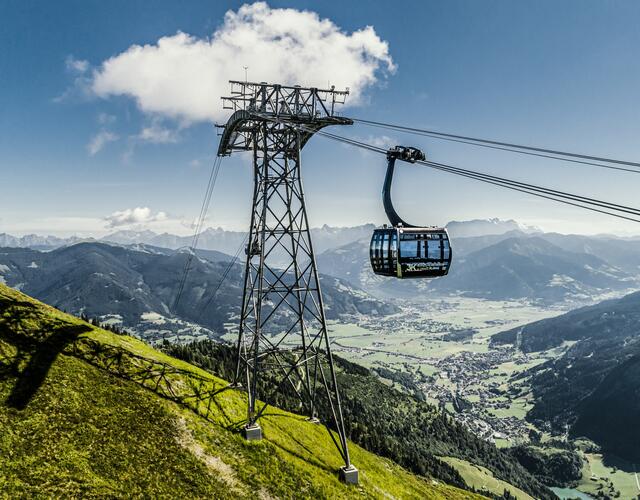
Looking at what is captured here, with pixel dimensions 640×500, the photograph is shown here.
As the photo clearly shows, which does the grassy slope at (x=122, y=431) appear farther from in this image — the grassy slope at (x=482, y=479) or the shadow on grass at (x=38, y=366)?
the grassy slope at (x=482, y=479)

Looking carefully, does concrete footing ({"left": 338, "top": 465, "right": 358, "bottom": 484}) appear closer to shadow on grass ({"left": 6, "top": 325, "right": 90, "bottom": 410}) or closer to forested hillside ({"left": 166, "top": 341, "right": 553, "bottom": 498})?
shadow on grass ({"left": 6, "top": 325, "right": 90, "bottom": 410})

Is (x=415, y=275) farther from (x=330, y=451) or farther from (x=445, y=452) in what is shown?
(x=445, y=452)

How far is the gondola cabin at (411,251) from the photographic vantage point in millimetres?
26156

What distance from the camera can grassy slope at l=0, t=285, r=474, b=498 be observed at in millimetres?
24609

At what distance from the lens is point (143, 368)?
119 ft

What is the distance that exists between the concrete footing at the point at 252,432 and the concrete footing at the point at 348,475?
759 centimetres

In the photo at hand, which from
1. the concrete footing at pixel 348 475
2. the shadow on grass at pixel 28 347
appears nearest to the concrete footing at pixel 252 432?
the concrete footing at pixel 348 475

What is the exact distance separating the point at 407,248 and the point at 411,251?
0.40m

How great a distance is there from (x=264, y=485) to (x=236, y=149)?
94.7 ft

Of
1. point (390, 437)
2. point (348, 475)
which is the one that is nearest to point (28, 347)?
point (348, 475)

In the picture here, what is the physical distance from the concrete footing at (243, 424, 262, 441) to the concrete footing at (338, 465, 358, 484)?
24.9 feet

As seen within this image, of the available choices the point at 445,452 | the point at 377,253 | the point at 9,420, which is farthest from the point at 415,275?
the point at 445,452

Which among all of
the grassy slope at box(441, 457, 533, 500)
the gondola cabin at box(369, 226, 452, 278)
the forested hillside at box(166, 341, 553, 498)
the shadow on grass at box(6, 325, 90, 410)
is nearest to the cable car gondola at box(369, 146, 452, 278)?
the gondola cabin at box(369, 226, 452, 278)

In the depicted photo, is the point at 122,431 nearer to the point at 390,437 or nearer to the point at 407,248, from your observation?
the point at 407,248
